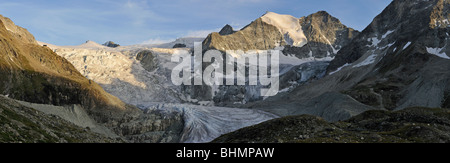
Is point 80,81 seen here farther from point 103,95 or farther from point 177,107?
point 177,107

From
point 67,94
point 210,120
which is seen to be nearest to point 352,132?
point 67,94

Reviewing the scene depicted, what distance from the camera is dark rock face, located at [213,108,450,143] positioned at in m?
42.0

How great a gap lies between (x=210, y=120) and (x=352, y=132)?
10960 centimetres

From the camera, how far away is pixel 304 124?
52.2 m

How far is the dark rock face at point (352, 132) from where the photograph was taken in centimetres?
4200

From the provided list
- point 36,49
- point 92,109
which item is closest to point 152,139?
point 92,109

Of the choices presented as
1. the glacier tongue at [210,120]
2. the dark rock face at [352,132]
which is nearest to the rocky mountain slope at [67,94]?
the glacier tongue at [210,120]

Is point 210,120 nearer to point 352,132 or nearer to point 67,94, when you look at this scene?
point 67,94

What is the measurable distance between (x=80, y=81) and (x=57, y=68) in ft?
59.1

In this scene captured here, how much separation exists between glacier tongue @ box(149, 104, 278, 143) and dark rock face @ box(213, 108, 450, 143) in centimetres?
8536

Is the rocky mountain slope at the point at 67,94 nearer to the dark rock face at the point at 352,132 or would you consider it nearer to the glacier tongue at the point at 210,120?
the glacier tongue at the point at 210,120

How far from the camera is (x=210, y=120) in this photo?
15550cm

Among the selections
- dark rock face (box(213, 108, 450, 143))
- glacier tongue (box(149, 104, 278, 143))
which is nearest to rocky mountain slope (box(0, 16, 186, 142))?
glacier tongue (box(149, 104, 278, 143))

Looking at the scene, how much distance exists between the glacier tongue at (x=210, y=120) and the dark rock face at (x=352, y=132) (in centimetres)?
8536
